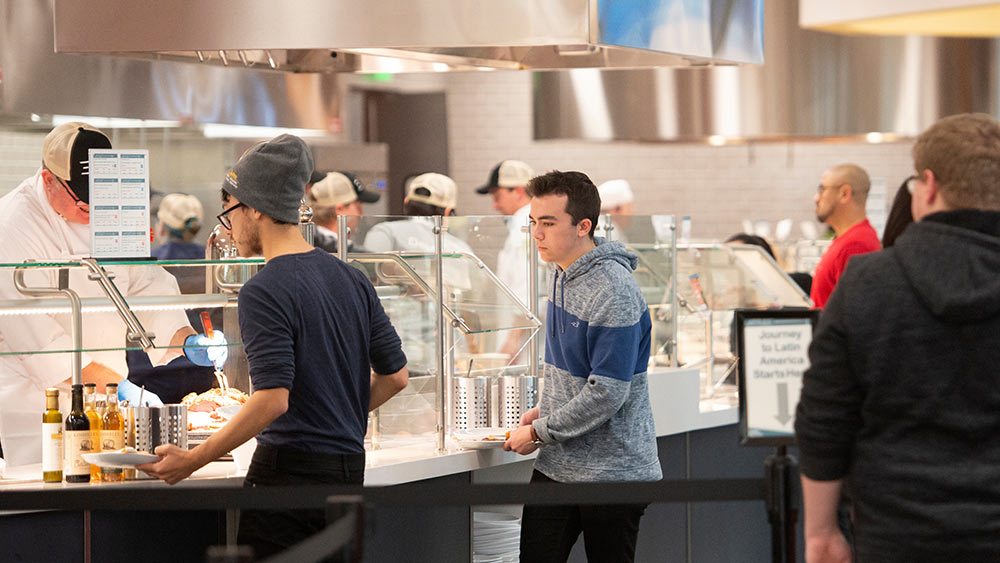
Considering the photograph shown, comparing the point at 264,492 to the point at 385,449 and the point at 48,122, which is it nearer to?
the point at 385,449

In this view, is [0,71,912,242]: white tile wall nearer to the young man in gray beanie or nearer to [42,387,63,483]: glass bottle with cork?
[42,387,63,483]: glass bottle with cork

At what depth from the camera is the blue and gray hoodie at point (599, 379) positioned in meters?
3.24

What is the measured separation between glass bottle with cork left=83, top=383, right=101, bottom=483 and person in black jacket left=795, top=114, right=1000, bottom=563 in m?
1.59

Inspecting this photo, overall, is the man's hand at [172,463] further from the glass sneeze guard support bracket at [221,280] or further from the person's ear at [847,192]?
the person's ear at [847,192]

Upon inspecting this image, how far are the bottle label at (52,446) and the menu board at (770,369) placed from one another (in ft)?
5.04

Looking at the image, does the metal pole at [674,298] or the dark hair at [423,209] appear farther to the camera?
the dark hair at [423,209]

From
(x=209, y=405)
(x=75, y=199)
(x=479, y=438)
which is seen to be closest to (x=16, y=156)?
(x=75, y=199)

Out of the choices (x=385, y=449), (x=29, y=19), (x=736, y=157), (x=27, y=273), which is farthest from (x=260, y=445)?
(x=736, y=157)

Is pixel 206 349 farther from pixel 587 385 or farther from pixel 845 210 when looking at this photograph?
pixel 845 210

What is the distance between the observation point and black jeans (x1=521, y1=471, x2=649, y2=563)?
3.31 metres

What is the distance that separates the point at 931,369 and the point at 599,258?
1.26 metres

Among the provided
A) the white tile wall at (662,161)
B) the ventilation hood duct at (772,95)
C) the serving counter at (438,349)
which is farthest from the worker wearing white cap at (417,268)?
the white tile wall at (662,161)

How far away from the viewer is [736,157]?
1214cm

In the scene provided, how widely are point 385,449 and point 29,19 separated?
353 centimetres
